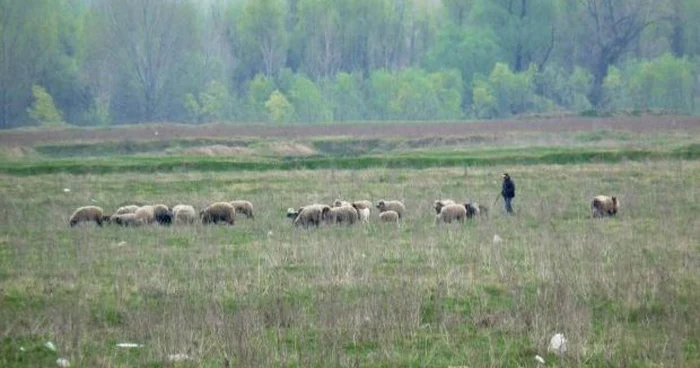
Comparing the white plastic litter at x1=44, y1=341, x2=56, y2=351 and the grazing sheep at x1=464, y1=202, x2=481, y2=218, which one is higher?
the white plastic litter at x1=44, y1=341, x2=56, y2=351

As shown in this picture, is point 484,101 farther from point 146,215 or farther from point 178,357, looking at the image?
point 178,357

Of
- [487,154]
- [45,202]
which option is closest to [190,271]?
[45,202]

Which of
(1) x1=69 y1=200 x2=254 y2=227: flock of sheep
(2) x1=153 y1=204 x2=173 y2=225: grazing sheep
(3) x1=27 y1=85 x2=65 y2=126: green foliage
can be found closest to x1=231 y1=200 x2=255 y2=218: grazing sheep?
(1) x1=69 y1=200 x2=254 y2=227: flock of sheep

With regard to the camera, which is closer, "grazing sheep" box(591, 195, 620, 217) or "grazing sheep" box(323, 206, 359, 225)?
"grazing sheep" box(323, 206, 359, 225)

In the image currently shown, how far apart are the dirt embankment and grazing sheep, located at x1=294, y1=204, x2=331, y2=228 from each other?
40.5 m

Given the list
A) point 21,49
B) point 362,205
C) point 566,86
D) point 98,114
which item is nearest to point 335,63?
point 566,86

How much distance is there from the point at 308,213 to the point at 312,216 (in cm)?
13

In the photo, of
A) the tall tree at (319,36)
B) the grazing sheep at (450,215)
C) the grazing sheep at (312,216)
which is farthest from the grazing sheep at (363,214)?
the tall tree at (319,36)

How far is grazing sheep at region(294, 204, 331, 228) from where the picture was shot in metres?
27.4

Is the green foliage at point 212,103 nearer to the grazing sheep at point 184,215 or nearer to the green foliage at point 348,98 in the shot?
the green foliage at point 348,98

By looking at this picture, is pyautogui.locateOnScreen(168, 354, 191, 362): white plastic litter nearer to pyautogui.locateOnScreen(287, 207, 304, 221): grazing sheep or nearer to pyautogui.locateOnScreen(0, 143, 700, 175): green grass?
pyautogui.locateOnScreen(287, 207, 304, 221): grazing sheep

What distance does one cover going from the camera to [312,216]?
2755 centimetres

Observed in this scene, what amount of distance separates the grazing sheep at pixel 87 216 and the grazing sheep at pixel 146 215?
1.06m

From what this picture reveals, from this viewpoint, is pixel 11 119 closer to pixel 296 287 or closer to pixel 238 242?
pixel 238 242
